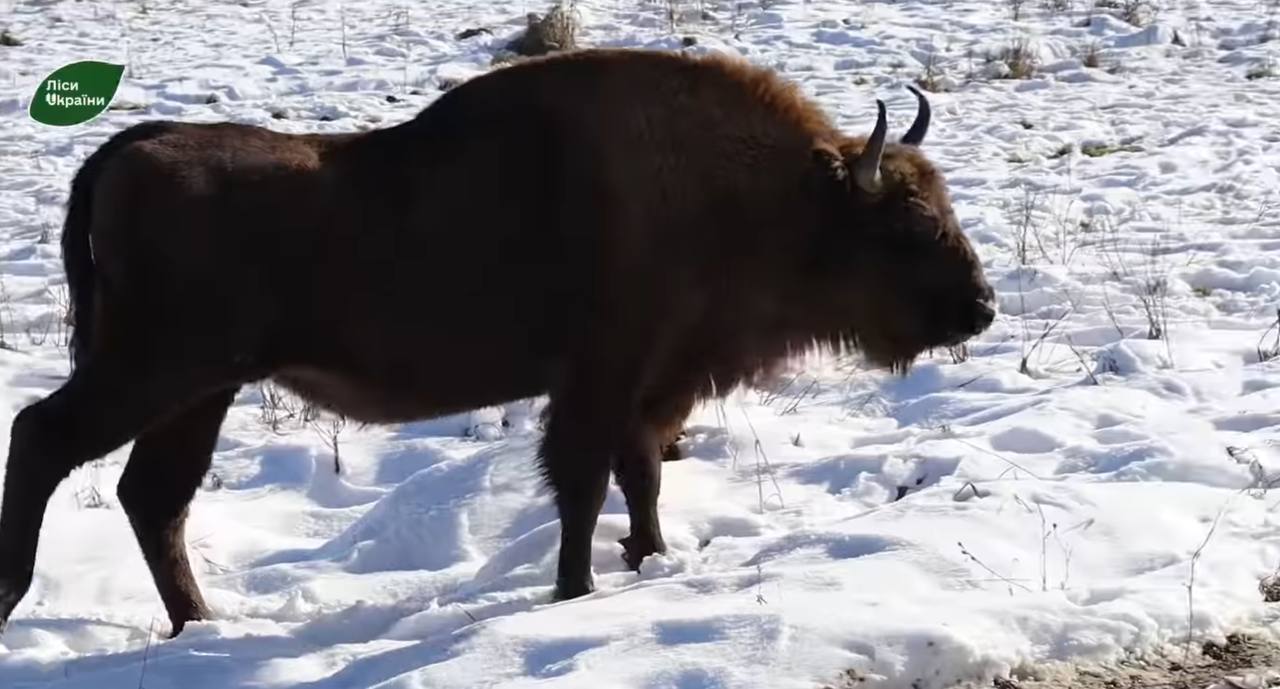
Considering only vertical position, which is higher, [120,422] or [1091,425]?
[120,422]

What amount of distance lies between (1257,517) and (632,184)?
2100mm

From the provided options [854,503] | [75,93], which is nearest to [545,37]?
[75,93]

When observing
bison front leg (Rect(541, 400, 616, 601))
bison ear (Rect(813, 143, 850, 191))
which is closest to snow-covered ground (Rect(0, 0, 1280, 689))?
bison front leg (Rect(541, 400, 616, 601))

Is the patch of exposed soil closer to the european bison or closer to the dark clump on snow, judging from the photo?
the european bison

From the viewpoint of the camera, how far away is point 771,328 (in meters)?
5.20

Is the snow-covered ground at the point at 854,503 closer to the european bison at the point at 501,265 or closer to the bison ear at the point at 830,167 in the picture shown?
the european bison at the point at 501,265

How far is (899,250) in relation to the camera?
5027 mm

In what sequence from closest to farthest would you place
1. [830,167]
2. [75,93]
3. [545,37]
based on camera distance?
[830,167], [75,93], [545,37]

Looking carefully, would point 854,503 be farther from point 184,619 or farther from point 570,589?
point 184,619

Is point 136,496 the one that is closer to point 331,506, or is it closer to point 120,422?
point 120,422

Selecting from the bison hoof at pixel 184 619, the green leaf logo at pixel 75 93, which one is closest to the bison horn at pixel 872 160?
the bison hoof at pixel 184 619

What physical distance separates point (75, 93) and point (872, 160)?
32.5 feet

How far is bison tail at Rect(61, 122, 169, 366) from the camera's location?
4.79m

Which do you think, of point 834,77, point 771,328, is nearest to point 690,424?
point 771,328
